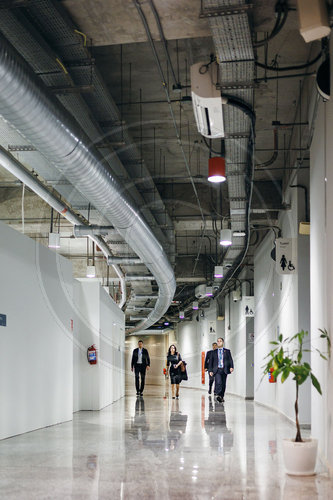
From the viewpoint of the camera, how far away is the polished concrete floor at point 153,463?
4938 millimetres

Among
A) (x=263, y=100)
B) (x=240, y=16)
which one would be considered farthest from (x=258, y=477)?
(x=263, y=100)

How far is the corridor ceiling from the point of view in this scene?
5.96m

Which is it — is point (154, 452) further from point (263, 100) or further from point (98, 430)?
point (263, 100)

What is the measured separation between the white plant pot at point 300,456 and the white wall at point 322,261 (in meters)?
0.27

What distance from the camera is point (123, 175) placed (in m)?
10.7

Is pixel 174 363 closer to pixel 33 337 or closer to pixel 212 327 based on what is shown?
pixel 33 337

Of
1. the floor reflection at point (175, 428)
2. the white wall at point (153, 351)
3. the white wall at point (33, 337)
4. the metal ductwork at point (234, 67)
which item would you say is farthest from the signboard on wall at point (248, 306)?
the white wall at point (153, 351)

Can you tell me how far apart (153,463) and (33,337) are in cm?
390

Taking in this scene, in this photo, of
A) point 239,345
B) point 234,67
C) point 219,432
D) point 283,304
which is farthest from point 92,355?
point 239,345

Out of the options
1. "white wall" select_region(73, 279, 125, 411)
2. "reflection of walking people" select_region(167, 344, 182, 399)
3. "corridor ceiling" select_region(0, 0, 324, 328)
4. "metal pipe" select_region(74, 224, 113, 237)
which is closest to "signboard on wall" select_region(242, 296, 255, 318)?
"corridor ceiling" select_region(0, 0, 324, 328)

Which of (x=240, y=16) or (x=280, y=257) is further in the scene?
(x=280, y=257)

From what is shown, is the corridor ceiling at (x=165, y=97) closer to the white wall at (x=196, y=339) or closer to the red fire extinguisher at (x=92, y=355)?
the red fire extinguisher at (x=92, y=355)

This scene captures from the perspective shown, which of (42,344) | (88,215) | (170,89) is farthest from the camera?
(88,215)

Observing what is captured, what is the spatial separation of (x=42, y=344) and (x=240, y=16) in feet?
20.5
